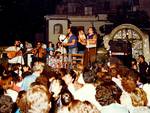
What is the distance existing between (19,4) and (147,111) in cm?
2948

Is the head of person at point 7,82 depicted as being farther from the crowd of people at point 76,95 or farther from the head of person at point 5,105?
the head of person at point 5,105

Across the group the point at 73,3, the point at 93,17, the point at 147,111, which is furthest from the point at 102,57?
the point at 73,3

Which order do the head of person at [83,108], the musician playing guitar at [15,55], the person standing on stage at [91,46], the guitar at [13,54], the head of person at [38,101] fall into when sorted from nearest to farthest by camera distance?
the head of person at [83,108] < the head of person at [38,101] < the person standing on stage at [91,46] < the musician playing guitar at [15,55] < the guitar at [13,54]

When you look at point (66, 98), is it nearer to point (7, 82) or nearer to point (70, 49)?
point (7, 82)

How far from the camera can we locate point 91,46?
54.7 feet

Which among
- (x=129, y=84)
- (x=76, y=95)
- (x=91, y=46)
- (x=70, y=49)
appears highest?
(x=91, y=46)

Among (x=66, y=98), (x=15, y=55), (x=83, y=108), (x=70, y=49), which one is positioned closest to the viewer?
(x=83, y=108)

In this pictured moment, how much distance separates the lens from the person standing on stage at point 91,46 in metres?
16.4

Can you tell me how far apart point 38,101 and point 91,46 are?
10.9 m

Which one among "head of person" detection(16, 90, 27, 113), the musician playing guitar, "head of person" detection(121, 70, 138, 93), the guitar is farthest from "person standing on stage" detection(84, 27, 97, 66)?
A: "head of person" detection(16, 90, 27, 113)

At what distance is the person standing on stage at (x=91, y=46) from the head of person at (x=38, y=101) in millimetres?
10457


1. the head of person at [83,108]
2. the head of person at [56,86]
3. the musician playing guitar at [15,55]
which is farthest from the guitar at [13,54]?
the head of person at [83,108]

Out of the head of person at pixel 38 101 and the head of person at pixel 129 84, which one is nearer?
the head of person at pixel 38 101

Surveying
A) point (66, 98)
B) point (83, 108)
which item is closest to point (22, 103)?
point (66, 98)
